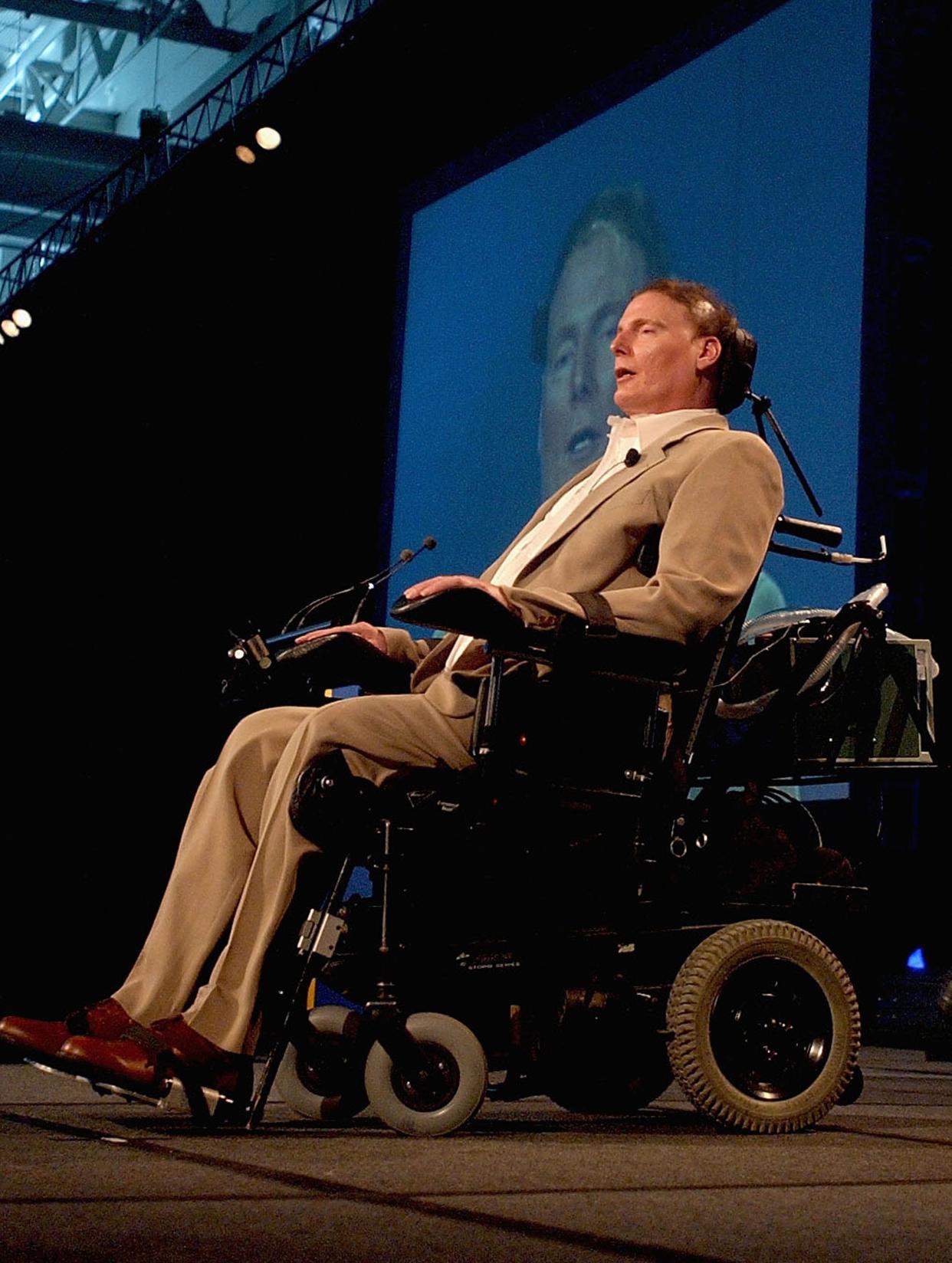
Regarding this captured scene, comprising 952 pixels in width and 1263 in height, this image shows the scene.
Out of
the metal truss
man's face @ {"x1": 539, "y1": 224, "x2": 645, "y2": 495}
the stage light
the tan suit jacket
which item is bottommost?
the tan suit jacket

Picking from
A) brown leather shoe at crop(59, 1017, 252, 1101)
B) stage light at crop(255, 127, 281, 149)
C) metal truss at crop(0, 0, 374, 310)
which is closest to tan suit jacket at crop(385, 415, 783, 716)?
brown leather shoe at crop(59, 1017, 252, 1101)

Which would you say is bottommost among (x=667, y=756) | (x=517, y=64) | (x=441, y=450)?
(x=667, y=756)

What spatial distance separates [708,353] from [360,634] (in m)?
0.60

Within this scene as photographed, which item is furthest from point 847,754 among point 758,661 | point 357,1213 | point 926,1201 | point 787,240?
point 787,240

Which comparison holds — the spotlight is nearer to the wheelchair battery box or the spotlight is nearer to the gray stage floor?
the wheelchair battery box

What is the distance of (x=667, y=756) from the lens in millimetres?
1972

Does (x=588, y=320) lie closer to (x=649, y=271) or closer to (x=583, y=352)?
(x=583, y=352)

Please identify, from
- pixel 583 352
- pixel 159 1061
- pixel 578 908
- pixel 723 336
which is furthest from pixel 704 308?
pixel 583 352

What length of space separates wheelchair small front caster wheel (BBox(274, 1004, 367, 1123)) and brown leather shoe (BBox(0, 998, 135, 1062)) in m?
0.31

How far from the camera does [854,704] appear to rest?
2.43 metres

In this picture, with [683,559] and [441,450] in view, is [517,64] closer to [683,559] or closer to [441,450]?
[441,450]

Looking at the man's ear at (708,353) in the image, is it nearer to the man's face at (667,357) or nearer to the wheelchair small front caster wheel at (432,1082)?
the man's face at (667,357)

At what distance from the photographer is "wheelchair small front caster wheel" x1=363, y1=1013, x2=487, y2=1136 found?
1852mm

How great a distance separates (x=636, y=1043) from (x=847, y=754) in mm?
701
